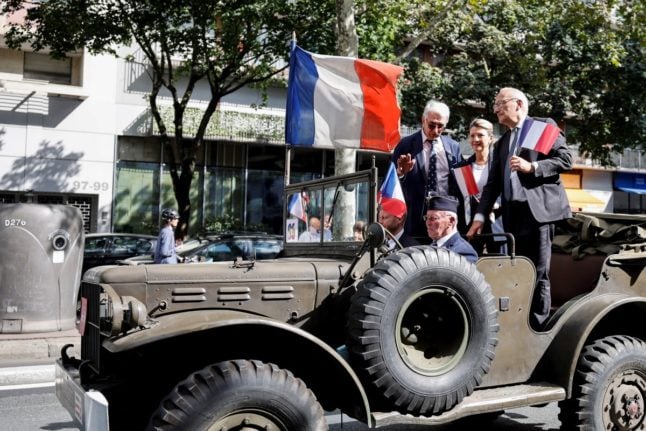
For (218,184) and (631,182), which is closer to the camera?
(218,184)

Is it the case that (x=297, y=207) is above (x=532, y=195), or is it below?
below

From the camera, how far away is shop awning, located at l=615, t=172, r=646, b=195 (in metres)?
33.8

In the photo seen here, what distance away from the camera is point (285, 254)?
541 cm

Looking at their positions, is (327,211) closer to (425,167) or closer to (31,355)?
(425,167)

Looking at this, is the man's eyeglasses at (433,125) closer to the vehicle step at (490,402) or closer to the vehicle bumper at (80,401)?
the vehicle step at (490,402)

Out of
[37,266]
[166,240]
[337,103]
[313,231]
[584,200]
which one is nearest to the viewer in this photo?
[313,231]

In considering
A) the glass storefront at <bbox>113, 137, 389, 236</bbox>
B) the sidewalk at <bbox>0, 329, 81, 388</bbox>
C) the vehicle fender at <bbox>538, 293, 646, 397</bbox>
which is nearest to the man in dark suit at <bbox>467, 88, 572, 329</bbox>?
the vehicle fender at <bbox>538, 293, 646, 397</bbox>

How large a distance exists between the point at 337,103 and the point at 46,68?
19.8 m

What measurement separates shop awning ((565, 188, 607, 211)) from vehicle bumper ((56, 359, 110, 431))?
30.3 m

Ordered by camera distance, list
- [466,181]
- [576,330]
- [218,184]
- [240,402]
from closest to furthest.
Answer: [240,402] < [576,330] < [466,181] < [218,184]

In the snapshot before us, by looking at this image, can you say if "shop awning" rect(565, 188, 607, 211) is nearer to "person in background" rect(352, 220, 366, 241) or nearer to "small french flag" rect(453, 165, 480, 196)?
"small french flag" rect(453, 165, 480, 196)

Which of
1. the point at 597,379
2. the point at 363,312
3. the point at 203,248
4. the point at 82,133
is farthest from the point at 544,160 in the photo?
the point at 82,133

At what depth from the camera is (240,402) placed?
3.52m

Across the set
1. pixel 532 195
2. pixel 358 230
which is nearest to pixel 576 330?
pixel 532 195
